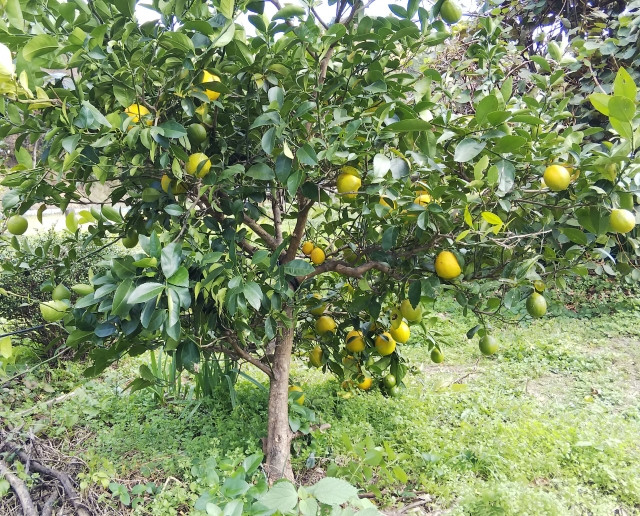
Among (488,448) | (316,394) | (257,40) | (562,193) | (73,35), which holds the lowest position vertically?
(316,394)

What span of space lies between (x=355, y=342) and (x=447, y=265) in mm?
747

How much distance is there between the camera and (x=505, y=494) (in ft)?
5.59

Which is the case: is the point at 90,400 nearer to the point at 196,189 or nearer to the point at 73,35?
the point at 196,189

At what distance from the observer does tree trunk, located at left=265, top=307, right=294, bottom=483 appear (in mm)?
1888

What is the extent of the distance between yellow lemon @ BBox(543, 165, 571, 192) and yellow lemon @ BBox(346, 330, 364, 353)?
103 centimetres

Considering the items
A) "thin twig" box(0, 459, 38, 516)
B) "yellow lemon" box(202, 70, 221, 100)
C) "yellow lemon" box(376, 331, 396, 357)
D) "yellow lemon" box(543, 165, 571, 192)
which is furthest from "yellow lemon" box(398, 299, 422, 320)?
"thin twig" box(0, 459, 38, 516)

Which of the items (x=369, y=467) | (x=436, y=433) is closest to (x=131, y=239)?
(x=369, y=467)

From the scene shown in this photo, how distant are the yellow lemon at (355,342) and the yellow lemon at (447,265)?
704mm

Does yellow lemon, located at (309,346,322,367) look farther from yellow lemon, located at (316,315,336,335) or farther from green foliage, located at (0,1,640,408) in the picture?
green foliage, located at (0,1,640,408)

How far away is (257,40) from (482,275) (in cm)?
100

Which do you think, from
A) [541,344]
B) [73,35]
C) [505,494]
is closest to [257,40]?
[73,35]

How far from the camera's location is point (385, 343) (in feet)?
6.66

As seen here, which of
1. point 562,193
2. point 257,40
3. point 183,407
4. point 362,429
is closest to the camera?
point 257,40

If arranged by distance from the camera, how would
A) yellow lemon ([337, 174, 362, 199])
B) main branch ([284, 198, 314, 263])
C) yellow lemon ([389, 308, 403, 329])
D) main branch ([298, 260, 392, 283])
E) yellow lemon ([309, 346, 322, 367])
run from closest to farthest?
yellow lemon ([337, 174, 362, 199])
main branch ([298, 260, 392, 283])
main branch ([284, 198, 314, 263])
yellow lemon ([389, 308, 403, 329])
yellow lemon ([309, 346, 322, 367])
